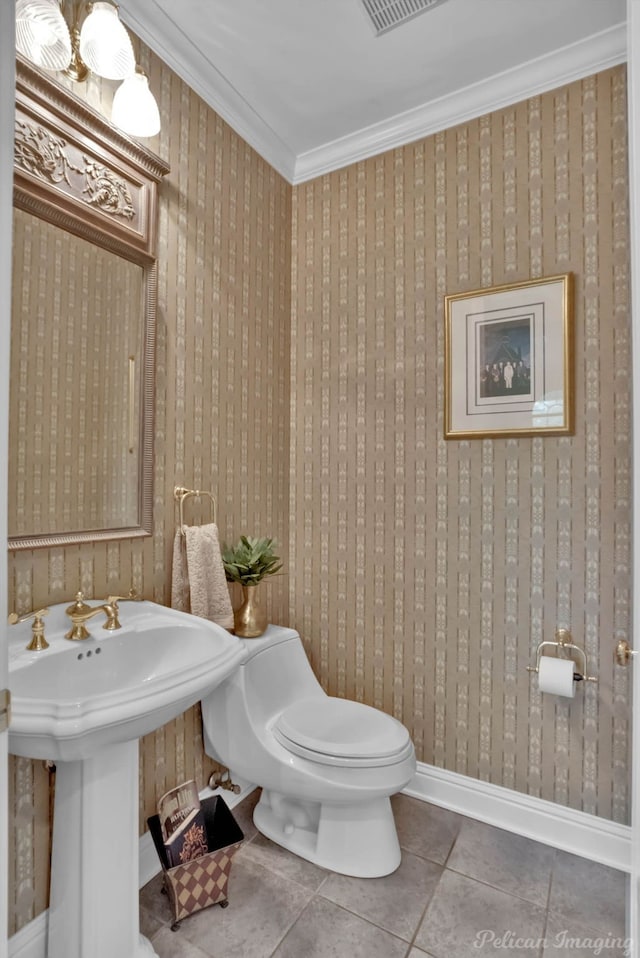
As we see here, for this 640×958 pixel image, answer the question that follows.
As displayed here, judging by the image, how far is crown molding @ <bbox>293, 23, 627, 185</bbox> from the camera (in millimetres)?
1655

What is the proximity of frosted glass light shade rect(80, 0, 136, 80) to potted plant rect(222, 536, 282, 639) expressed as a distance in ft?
4.75

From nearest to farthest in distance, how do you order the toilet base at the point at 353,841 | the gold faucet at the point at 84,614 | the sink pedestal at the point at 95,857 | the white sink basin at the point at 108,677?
the white sink basin at the point at 108,677
the sink pedestal at the point at 95,857
the gold faucet at the point at 84,614
the toilet base at the point at 353,841

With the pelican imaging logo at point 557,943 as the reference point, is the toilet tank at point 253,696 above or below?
above

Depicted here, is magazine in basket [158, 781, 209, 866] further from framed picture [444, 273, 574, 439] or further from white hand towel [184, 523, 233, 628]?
framed picture [444, 273, 574, 439]

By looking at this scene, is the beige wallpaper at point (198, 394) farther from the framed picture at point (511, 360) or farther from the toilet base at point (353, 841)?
the framed picture at point (511, 360)

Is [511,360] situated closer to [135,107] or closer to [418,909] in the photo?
[135,107]

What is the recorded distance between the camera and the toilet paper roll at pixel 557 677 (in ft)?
5.19

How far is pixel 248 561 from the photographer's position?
1.79 metres

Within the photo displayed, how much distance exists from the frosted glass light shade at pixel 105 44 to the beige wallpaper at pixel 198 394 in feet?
0.39

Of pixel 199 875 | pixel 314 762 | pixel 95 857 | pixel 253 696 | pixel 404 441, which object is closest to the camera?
pixel 95 857

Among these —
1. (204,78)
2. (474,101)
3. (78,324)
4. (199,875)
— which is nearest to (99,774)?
(199,875)

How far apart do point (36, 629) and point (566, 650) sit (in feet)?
5.32

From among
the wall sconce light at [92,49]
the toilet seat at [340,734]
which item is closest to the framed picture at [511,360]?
the toilet seat at [340,734]

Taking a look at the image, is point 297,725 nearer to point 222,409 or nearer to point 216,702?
point 216,702
